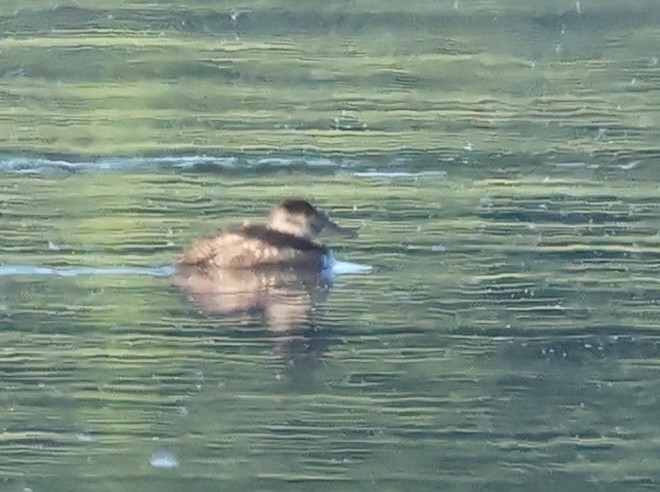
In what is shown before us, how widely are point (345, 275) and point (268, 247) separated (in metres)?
0.47

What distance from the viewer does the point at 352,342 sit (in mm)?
10383

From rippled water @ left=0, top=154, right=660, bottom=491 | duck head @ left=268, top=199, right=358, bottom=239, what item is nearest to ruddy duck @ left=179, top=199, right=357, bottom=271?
duck head @ left=268, top=199, right=358, bottom=239

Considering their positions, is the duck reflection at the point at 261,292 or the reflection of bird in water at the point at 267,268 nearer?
the duck reflection at the point at 261,292

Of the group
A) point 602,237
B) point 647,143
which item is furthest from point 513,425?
point 647,143

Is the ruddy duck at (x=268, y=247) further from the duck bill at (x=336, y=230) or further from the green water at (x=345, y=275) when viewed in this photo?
the green water at (x=345, y=275)

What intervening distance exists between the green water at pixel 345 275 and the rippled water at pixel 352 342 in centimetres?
2

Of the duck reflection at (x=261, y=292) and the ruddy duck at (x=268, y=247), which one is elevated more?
the ruddy duck at (x=268, y=247)

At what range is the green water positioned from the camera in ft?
28.8

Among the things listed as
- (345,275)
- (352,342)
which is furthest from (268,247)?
(352,342)

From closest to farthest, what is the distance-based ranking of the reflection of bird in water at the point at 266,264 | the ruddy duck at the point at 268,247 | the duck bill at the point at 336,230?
the reflection of bird in water at the point at 266,264 → the ruddy duck at the point at 268,247 → the duck bill at the point at 336,230

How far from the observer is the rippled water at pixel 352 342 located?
339 inches

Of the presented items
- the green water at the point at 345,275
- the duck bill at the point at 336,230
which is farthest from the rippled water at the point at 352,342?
the duck bill at the point at 336,230

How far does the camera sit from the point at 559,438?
8.86 m

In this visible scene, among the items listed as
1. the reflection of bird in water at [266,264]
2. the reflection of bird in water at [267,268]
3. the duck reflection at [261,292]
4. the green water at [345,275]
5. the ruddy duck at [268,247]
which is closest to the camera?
the green water at [345,275]
